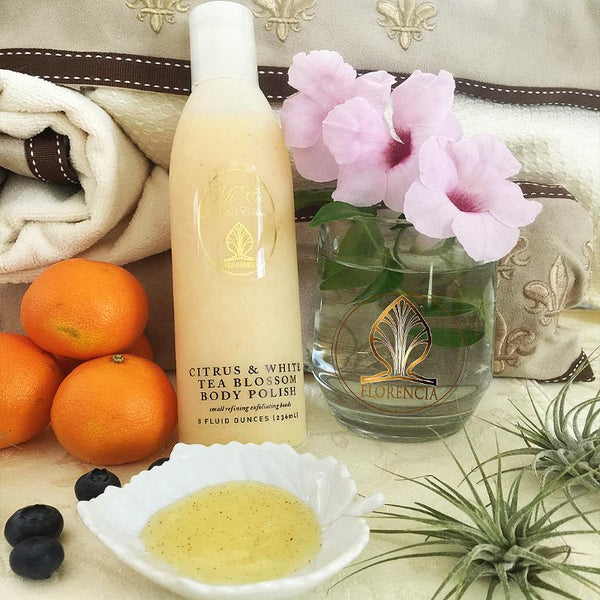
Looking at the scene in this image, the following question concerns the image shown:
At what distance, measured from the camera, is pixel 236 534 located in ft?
1.27

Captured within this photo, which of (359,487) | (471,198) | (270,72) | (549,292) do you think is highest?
(270,72)

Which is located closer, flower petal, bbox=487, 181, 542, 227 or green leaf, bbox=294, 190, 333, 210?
flower petal, bbox=487, 181, 542, 227

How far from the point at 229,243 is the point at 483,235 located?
0.19 meters

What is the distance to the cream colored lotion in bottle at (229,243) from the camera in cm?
52

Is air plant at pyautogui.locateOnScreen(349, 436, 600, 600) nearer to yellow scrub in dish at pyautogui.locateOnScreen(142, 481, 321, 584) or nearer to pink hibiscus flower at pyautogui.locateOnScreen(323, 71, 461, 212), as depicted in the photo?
yellow scrub in dish at pyautogui.locateOnScreen(142, 481, 321, 584)

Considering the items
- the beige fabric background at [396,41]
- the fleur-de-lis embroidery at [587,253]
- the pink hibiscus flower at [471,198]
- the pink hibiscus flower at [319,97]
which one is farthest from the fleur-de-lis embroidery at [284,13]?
the fleur-de-lis embroidery at [587,253]

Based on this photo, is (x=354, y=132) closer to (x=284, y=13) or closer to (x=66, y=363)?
(x=284, y=13)

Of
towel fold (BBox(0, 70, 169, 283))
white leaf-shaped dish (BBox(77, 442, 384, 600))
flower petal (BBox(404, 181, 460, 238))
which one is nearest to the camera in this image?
white leaf-shaped dish (BBox(77, 442, 384, 600))

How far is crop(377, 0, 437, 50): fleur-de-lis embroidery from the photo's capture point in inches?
24.5

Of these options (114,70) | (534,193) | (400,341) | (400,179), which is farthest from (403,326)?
(114,70)

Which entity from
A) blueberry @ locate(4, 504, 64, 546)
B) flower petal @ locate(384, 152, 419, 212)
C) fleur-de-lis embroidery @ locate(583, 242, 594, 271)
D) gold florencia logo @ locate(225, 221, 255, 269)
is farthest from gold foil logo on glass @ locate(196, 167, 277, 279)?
fleur-de-lis embroidery @ locate(583, 242, 594, 271)

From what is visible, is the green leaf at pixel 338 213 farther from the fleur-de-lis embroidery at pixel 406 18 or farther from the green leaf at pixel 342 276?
the fleur-de-lis embroidery at pixel 406 18

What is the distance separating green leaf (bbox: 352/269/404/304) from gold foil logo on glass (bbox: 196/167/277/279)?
0.30 ft

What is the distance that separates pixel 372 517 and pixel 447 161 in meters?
0.23
